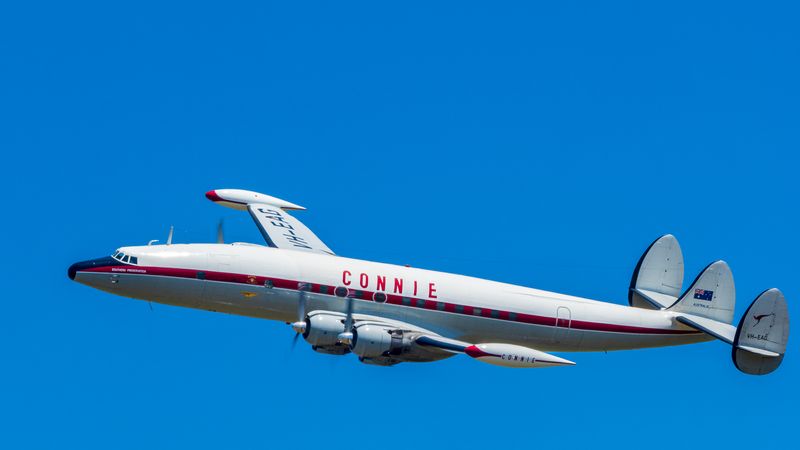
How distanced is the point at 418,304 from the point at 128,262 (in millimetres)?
9545

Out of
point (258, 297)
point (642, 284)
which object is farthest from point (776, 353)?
point (258, 297)

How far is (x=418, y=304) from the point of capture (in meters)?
44.3

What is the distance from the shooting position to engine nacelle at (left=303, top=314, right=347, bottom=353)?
42375 mm

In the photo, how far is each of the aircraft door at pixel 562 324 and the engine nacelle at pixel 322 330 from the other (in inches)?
315

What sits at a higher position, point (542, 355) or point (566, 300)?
point (566, 300)

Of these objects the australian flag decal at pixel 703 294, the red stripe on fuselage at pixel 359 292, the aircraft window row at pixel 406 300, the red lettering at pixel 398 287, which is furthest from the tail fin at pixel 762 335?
the red lettering at pixel 398 287

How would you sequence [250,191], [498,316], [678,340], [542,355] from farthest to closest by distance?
[250,191] < [678,340] < [498,316] < [542,355]

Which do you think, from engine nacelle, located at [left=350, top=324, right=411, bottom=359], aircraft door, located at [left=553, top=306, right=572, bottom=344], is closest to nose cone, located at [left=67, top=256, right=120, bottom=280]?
engine nacelle, located at [left=350, top=324, right=411, bottom=359]

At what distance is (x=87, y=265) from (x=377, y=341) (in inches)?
380

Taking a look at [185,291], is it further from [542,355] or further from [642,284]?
[642,284]

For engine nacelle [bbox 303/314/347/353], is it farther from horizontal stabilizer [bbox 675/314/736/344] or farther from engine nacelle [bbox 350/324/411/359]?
horizontal stabilizer [bbox 675/314/736/344]

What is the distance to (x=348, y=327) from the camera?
141 ft

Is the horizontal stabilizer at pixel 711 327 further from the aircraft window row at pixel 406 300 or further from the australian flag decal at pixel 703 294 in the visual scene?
the aircraft window row at pixel 406 300

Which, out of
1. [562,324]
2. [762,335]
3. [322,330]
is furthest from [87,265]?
[762,335]
